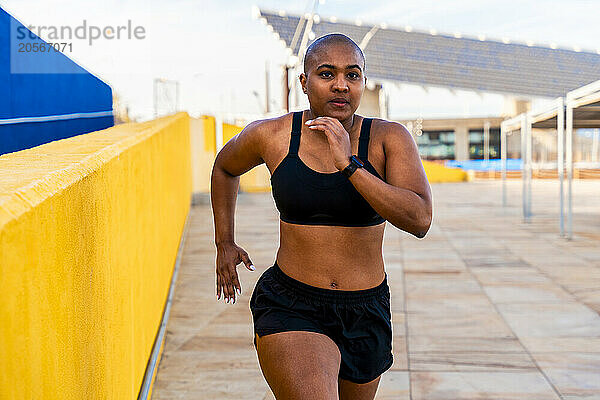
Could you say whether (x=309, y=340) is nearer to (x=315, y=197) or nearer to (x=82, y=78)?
→ (x=315, y=197)

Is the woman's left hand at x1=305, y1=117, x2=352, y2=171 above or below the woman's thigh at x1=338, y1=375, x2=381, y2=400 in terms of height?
above

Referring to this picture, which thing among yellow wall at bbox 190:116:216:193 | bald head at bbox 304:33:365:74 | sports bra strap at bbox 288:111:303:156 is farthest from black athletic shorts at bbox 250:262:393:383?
yellow wall at bbox 190:116:216:193

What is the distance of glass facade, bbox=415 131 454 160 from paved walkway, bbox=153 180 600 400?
48.8 metres

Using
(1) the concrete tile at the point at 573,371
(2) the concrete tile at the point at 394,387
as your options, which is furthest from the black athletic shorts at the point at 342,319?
(1) the concrete tile at the point at 573,371

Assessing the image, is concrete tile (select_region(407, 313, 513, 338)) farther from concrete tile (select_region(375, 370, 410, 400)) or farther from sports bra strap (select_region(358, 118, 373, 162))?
sports bra strap (select_region(358, 118, 373, 162))

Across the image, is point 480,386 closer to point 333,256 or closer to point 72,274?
point 333,256

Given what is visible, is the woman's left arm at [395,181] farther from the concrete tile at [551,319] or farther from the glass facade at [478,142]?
the glass facade at [478,142]

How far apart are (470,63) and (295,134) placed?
4756cm

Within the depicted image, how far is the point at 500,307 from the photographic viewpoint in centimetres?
627

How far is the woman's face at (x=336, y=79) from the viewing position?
97.2 inches

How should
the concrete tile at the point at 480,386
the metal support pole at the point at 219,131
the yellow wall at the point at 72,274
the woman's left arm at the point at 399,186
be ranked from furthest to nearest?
the metal support pole at the point at 219,131, the concrete tile at the point at 480,386, the woman's left arm at the point at 399,186, the yellow wall at the point at 72,274

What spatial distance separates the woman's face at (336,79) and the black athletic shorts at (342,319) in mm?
625

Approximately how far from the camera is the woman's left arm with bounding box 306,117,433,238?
228 centimetres

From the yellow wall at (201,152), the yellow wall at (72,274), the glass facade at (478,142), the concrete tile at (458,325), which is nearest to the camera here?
the yellow wall at (72,274)
